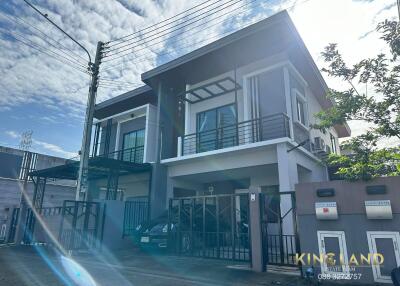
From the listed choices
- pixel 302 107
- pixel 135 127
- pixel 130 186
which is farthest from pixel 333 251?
pixel 135 127

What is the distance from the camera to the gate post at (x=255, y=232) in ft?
21.6

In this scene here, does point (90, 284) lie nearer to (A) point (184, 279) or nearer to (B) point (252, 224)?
(A) point (184, 279)

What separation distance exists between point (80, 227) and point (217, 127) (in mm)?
6921

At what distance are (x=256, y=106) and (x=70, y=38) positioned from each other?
7564 mm

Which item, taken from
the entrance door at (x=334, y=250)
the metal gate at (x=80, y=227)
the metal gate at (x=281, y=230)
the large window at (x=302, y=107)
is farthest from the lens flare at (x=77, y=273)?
the large window at (x=302, y=107)

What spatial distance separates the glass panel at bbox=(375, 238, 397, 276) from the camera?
4.95 meters

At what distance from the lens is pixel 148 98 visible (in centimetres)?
1547

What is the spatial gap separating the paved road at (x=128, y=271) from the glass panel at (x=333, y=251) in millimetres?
708

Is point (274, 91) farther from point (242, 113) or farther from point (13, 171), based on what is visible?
point (13, 171)

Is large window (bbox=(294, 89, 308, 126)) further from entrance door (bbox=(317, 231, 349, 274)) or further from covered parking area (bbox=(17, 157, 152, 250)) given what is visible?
covered parking area (bbox=(17, 157, 152, 250))

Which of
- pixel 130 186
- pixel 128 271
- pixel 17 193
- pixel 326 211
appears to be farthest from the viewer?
pixel 17 193

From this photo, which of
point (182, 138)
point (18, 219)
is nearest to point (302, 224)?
point (182, 138)

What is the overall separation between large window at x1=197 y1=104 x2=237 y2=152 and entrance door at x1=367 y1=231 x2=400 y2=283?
267 inches

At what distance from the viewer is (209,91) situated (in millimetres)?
12289
